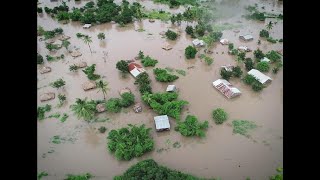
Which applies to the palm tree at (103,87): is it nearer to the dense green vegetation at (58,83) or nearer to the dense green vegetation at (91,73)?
the dense green vegetation at (91,73)

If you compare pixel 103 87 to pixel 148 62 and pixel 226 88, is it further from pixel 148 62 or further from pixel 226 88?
pixel 226 88

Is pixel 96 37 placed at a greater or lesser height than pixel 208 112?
greater

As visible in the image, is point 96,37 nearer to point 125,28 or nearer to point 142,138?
point 125,28

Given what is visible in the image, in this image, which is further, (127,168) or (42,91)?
(42,91)

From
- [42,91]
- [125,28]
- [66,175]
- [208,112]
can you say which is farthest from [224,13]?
[66,175]

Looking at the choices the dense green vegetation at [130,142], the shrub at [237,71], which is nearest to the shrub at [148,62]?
the shrub at [237,71]

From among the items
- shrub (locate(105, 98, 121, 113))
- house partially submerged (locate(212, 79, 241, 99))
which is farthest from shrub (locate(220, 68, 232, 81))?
shrub (locate(105, 98, 121, 113))
